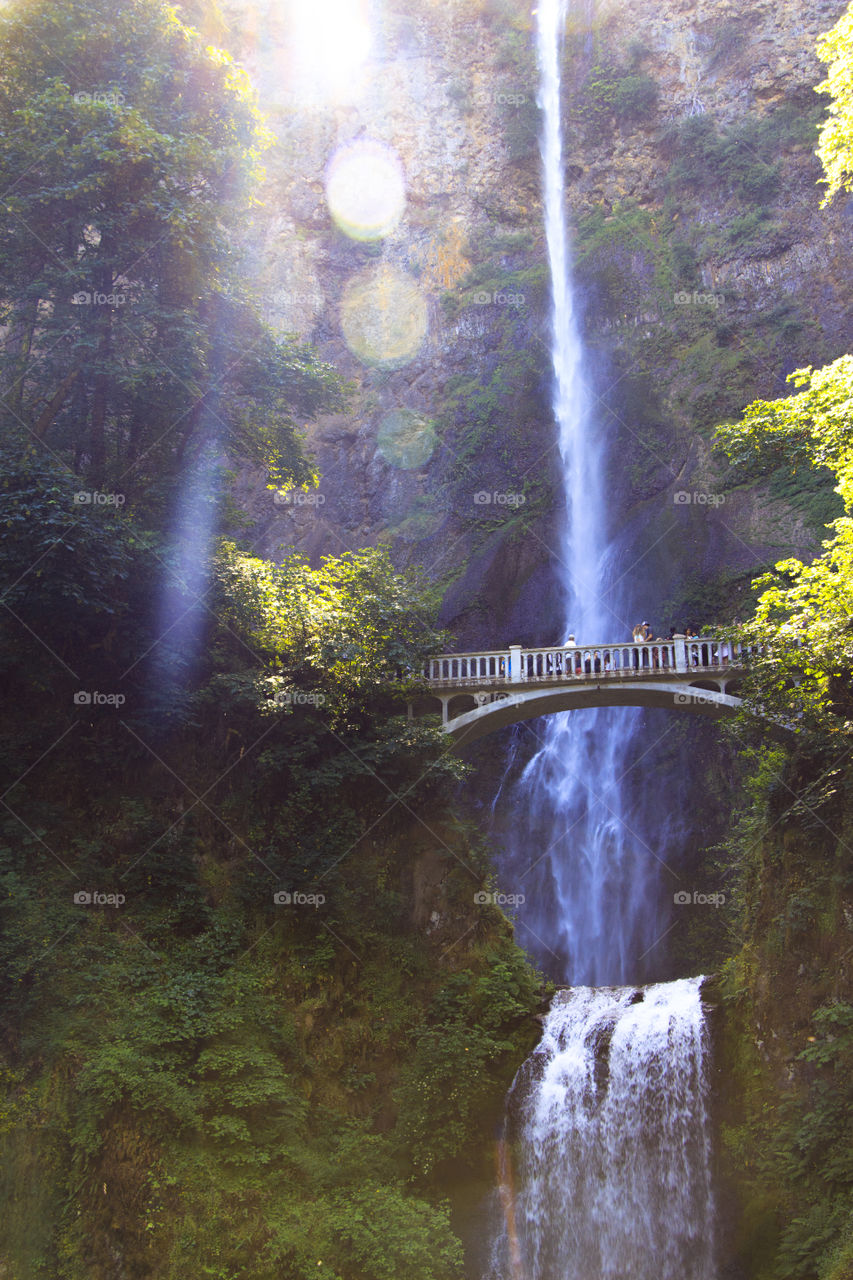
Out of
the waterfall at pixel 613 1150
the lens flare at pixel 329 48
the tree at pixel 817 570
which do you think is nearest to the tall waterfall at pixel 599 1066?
the waterfall at pixel 613 1150

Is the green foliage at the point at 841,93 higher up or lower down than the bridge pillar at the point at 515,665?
higher up

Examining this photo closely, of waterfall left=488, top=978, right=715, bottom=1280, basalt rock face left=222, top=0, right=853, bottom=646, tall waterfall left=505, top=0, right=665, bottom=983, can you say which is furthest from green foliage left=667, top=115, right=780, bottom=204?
waterfall left=488, top=978, right=715, bottom=1280

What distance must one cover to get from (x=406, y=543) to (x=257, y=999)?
19205 mm

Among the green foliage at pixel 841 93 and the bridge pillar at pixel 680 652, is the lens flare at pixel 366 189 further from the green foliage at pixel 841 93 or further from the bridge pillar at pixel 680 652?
the bridge pillar at pixel 680 652

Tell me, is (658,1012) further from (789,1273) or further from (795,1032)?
(789,1273)

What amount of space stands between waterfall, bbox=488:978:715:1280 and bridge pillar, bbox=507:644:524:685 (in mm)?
6217

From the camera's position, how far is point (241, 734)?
59.2 feet

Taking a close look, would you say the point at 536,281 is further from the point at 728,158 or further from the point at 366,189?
the point at 366,189

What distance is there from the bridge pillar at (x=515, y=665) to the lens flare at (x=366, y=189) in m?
26.0

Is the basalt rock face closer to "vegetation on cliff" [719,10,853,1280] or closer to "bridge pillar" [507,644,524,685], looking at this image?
"bridge pillar" [507,644,524,685]

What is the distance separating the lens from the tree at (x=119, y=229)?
18656 millimetres

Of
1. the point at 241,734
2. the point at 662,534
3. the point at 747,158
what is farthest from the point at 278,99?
the point at 241,734

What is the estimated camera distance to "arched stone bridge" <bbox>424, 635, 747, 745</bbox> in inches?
741

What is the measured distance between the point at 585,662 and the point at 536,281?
66.5 ft
